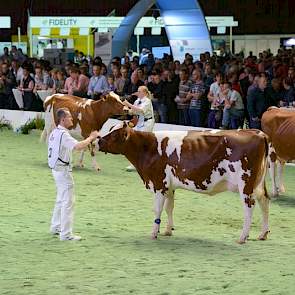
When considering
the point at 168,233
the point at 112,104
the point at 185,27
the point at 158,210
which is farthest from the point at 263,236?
the point at 185,27

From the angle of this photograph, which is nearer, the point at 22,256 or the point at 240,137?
the point at 22,256

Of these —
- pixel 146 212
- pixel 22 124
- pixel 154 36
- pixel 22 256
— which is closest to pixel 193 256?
pixel 22 256

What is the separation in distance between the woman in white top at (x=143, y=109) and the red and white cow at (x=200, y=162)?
4.15 meters

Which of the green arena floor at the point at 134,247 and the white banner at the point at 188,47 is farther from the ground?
the white banner at the point at 188,47

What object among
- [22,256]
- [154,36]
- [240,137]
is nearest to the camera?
[22,256]

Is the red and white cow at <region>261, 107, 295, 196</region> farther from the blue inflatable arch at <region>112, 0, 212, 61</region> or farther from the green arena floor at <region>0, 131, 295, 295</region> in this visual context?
the blue inflatable arch at <region>112, 0, 212, 61</region>

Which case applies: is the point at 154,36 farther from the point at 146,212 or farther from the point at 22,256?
the point at 22,256

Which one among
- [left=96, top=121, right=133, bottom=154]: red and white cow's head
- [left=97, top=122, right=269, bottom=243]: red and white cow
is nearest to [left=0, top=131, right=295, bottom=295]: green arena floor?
[left=97, top=122, right=269, bottom=243]: red and white cow

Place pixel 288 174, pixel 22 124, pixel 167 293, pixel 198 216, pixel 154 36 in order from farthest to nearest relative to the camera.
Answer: pixel 154 36 → pixel 22 124 → pixel 288 174 → pixel 198 216 → pixel 167 293

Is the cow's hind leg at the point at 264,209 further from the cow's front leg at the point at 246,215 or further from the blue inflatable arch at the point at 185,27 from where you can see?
the blue inflatable arch at the point at 185,27

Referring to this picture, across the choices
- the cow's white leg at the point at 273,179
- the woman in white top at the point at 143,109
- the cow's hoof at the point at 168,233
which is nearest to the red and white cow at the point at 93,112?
the woman in white top at the point at 143,109

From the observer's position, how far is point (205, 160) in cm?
971

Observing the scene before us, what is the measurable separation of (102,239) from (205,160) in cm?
143

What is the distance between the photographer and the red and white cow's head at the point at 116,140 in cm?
1018
